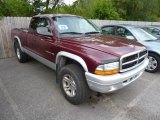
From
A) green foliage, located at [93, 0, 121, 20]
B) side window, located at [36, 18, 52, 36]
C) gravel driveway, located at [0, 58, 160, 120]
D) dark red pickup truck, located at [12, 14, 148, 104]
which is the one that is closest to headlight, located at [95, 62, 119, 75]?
dark red pickup truck, located at [12, 14, 148, 104]

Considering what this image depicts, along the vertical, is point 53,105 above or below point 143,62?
below

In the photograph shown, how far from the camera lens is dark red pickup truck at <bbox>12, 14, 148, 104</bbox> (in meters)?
2.92

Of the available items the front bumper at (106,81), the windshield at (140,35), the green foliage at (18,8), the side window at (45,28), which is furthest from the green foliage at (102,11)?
the front bumper at (106,81)

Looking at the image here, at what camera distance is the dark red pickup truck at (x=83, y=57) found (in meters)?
2.92

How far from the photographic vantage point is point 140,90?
4.26 meters

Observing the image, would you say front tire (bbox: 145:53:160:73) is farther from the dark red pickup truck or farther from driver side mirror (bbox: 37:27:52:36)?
driver side mirror (bbox: 37:27:52:36)

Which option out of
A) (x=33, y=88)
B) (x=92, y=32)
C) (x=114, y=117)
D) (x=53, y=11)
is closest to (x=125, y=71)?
(x=114, y=117)

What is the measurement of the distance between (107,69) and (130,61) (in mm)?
627

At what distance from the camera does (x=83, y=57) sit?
10.0 feet

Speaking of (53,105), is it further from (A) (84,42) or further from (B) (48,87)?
(A) (84,42)

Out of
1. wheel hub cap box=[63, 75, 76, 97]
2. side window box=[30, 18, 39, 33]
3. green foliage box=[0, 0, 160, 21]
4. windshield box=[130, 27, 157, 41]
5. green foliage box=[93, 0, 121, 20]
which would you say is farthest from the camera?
green foliage box=[93, 0, 121, 20]

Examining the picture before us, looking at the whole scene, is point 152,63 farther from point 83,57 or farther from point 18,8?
point 18,8

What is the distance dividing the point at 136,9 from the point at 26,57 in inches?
743

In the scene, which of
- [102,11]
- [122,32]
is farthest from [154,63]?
[102,11]
